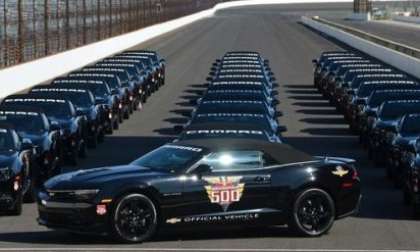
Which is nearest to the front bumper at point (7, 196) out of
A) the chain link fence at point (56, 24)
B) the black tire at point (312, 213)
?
the black tire at point (312, 213)

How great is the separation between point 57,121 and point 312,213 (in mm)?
9939

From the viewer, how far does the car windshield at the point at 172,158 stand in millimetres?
14766

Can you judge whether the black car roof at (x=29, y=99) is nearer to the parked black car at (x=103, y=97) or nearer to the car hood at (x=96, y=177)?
the parked black car at (x=103, y=97)

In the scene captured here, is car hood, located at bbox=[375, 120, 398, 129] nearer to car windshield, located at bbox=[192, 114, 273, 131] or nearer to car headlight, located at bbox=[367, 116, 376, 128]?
car headlight, located at bbox=[367, 116, 376, 128]

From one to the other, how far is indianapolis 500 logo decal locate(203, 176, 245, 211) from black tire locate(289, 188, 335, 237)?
73 cm

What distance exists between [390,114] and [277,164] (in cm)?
1040

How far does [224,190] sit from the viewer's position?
1474 cm

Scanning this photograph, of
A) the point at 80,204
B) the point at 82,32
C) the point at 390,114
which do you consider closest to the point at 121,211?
the point at 80,204

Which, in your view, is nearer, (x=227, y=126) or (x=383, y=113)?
(x=227, y=126)

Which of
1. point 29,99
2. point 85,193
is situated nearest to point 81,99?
point 29,99

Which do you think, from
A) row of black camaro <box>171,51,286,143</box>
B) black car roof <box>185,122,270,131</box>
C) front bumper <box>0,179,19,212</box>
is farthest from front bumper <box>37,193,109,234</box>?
black car roof <box>185,122,270,131</box>

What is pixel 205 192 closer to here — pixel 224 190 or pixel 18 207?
pixel 224 190

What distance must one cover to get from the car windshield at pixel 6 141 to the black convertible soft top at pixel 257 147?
385 cm

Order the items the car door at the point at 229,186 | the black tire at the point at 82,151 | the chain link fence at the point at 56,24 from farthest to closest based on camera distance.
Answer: the chain link fence at the point at 56,24 < the black tire at the point at 82,151 < the car door at the point at 229,186
